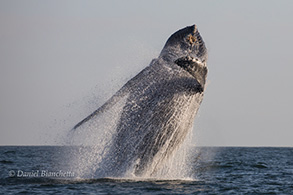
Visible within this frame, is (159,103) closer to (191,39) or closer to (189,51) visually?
(189,51)

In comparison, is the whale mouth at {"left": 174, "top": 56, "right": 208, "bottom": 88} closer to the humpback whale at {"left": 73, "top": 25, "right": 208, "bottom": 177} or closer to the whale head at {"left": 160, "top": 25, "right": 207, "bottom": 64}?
the humpback whale at {"left": 73, "top": 25, "right": 208, "bottom": 177}

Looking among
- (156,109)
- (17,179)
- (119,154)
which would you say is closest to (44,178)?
(17,179)

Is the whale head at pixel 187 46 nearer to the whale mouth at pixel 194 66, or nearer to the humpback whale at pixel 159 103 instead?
the humpback whale at pixel 159 103

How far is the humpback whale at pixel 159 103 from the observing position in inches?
490

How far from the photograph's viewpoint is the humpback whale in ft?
40.8

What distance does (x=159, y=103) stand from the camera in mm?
12461

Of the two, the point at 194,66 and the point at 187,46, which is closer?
the point at 194,66

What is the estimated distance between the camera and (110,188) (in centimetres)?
1192

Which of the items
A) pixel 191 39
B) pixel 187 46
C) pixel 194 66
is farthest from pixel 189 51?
pixel 194 66

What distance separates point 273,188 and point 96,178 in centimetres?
547

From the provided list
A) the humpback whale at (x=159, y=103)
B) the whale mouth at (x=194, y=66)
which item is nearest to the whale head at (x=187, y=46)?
the humpback whale at (x=159, y=103)

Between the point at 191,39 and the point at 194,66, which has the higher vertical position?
the point at 191,39

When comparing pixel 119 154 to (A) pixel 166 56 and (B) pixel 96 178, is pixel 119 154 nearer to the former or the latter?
(B) pixel 96 178

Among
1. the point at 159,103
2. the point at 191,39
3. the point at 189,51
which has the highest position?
the point at 191,39
